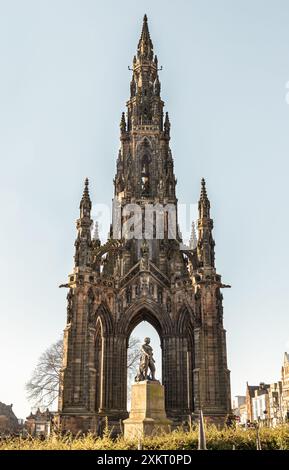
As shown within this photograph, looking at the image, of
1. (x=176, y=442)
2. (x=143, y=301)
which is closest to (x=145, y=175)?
(x=143, y=301)

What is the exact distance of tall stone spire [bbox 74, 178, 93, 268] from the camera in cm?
3062

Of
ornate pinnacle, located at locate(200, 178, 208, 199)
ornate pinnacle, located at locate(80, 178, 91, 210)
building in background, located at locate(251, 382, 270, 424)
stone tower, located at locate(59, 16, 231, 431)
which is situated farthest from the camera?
building in background, located at locate(251, 382, 270, 424)

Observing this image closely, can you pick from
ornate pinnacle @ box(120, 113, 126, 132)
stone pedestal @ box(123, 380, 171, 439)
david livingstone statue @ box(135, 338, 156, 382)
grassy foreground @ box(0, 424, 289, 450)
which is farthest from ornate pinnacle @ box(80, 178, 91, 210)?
grassy foreground @ box(0, 424, 289, 450)

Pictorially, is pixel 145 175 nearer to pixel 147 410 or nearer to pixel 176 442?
pixel 147 410

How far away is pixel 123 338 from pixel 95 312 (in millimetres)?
2970

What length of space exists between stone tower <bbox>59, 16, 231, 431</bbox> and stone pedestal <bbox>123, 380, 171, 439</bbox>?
10205 mm

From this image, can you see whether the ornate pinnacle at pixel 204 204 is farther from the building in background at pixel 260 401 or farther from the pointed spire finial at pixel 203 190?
the building in background at pixel 260 401

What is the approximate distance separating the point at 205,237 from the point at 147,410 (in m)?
16.0

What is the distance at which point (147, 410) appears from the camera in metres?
17.4

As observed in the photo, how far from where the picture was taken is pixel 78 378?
91.0 ft

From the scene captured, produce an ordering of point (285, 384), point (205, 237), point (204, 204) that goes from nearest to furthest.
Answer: point (205, 237) < point (204, 204) < point (285, 384)

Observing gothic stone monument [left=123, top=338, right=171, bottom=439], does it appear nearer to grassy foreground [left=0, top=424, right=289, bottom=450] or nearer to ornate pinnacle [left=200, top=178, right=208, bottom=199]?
grassy foreground [left=0, top=424, right=289, bottom=450]
